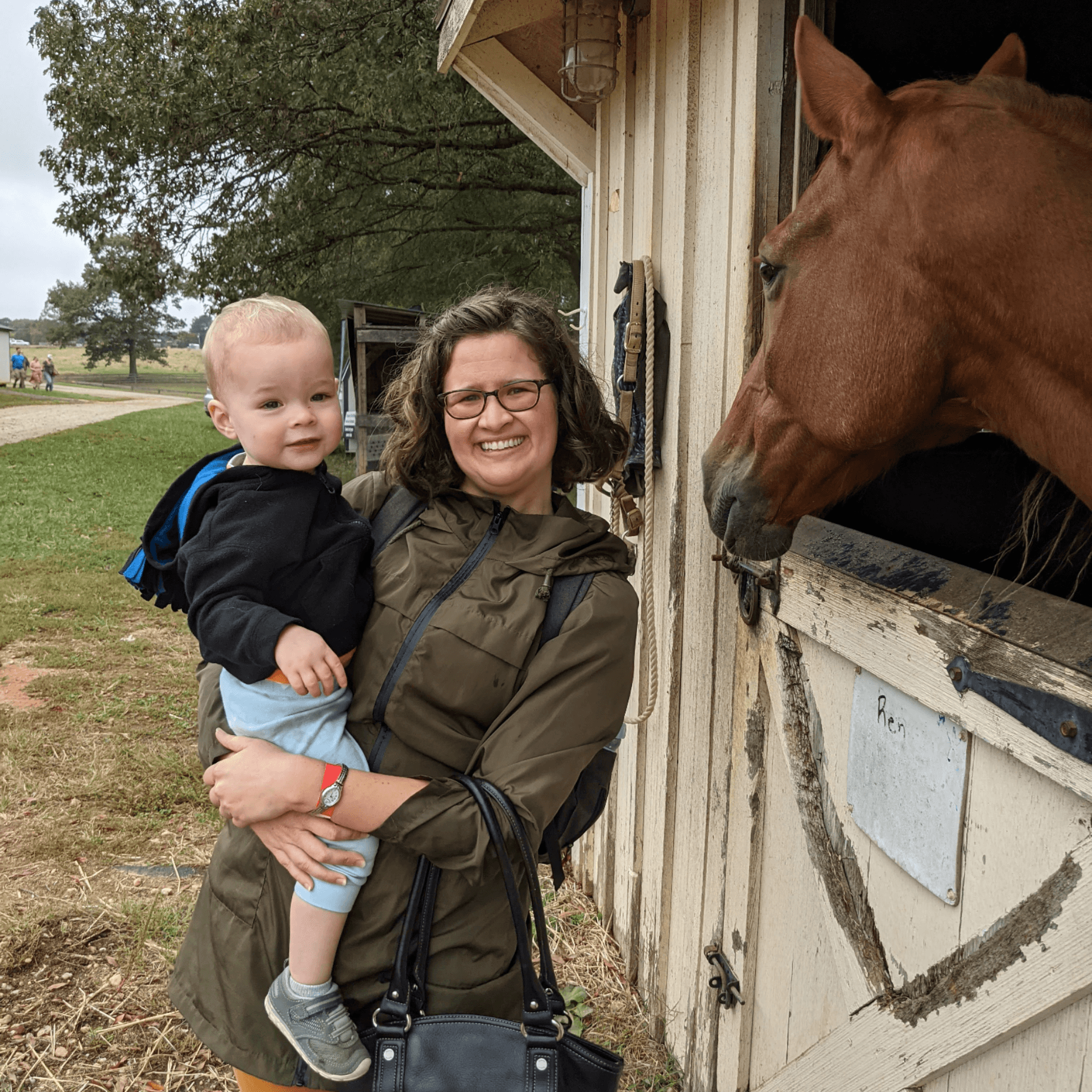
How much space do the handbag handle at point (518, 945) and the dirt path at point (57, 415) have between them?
20.2 m

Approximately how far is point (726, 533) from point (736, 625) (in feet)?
2.16

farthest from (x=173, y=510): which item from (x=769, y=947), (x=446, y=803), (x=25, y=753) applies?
(x=25, y=753)

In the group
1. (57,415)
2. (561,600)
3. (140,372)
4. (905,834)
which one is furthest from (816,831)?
(140,372)

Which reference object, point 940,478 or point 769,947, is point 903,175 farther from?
point 769,947

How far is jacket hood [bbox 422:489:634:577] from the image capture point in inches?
63.7

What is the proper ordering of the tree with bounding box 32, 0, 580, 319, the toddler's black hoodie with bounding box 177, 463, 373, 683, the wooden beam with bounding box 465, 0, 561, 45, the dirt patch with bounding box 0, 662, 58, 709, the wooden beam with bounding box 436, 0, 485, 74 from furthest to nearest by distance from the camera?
1. the tree with bounding box 32, 0, 580, 319
2. the dirt patch with bounding box 0, 662, 58, 709
3. the wooden beam with bounding box 465, 0, 561, 45
4. the wooden beam with bounding box 436, 0, 485, 74
5. the toddler's black hoodie with bounding box 177, 463, 373, 683

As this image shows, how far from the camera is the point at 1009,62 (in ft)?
4.37

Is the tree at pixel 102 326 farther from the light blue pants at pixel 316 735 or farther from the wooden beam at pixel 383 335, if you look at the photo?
the light blue pants at pixel 316 735

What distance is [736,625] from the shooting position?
2.27 metres

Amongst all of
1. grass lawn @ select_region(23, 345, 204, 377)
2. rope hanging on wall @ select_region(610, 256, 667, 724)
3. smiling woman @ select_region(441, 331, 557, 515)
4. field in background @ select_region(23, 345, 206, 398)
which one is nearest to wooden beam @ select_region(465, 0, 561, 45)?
rope hanging on wall @ select_region(610, 256, 667, 724)

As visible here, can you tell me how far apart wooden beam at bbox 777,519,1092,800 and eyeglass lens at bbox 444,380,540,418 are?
0.65 m

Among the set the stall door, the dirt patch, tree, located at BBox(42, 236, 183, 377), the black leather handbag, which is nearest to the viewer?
the stall door

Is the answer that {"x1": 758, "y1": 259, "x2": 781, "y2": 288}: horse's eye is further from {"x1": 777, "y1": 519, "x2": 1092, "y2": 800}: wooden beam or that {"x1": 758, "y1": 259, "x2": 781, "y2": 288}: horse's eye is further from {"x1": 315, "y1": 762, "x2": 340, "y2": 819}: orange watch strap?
{"x1": 315, "y1": 762, "x2": 340, "y2": 819}: orange watch strap

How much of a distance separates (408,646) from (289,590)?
23 centimetres
